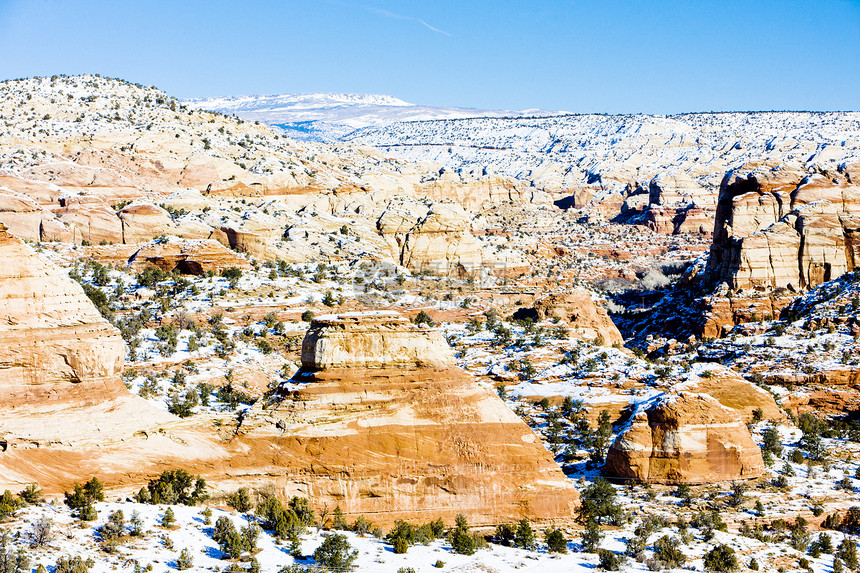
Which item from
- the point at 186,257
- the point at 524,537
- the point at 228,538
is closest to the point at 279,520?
the point at 228,538

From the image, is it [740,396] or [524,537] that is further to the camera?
[740,396]

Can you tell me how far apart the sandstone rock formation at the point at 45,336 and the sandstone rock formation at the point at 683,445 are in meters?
17.8

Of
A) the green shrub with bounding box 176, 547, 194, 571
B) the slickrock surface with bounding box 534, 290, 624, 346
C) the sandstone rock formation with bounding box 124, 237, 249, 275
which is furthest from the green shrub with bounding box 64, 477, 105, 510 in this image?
the slickrock surface with bounding box 534, 290, 624, 346

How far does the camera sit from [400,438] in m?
23.8

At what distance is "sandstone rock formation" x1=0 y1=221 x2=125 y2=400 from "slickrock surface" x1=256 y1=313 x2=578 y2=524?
A: 4.13m

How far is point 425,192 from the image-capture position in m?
105

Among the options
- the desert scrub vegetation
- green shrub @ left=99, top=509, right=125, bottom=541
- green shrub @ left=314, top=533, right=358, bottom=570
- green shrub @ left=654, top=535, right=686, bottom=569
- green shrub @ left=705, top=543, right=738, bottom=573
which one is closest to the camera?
green shrub @ left=99, top=509, right=125, bottom=541

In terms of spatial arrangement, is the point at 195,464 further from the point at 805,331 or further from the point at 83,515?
the point at 805,331

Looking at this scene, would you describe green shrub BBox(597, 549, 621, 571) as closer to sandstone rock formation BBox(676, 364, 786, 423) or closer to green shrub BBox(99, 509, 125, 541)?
green shrub BBox(99, 509, 125, 541)

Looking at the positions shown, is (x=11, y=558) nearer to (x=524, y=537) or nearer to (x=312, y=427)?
(x=312, y=427)

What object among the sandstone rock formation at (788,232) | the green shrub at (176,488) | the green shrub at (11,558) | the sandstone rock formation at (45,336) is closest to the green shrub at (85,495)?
the green shrub at (176,488)

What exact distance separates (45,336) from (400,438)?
8.85 metres

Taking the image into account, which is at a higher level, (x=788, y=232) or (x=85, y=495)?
(x=788, y=232)

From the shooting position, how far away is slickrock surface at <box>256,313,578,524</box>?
76.7ft
